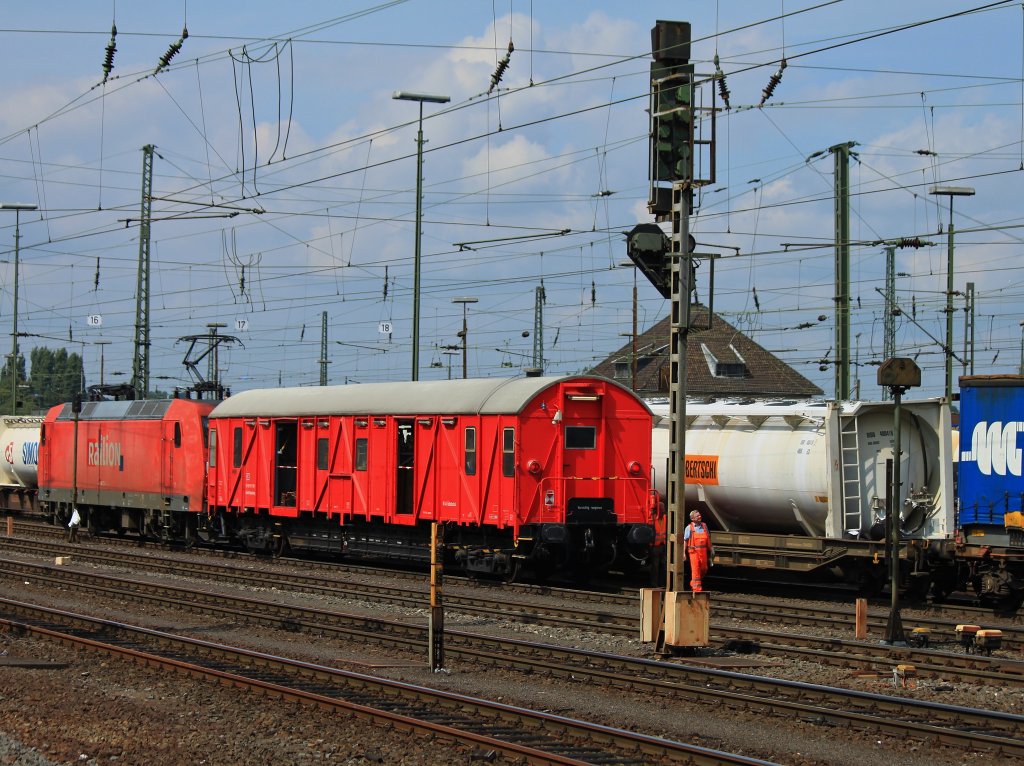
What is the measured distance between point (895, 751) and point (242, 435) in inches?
818

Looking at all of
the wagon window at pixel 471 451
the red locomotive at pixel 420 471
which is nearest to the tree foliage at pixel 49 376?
the red locomotive at pixel 420 471

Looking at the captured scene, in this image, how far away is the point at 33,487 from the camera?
4350cm

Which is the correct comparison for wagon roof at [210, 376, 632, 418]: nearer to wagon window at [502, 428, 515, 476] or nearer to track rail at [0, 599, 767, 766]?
wagon window at [502, 428, 515, 476]

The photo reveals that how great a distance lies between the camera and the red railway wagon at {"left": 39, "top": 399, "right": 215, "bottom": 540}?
1222 inches

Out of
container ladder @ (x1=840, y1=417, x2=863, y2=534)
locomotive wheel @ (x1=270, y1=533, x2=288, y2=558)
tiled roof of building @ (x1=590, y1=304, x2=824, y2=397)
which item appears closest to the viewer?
container ladder @ (x1=840, y1=417, x2=863, y2=534)

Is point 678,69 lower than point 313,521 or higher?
higher

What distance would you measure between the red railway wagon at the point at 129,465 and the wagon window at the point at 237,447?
170 centimetres

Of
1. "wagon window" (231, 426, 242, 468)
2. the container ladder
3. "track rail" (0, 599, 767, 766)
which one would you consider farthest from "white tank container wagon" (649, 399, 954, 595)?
"wagon window" (231, 426, 242, 468)

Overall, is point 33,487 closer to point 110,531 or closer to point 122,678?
point 110,531

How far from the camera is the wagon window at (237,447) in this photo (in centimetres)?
2892

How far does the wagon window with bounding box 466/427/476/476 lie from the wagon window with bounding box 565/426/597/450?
172 cm

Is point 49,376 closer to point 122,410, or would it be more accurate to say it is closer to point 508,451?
point 122,410

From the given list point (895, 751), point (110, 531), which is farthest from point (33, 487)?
point (895, 751)

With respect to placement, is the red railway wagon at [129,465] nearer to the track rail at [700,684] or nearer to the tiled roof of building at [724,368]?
the track rail at [700,684]
